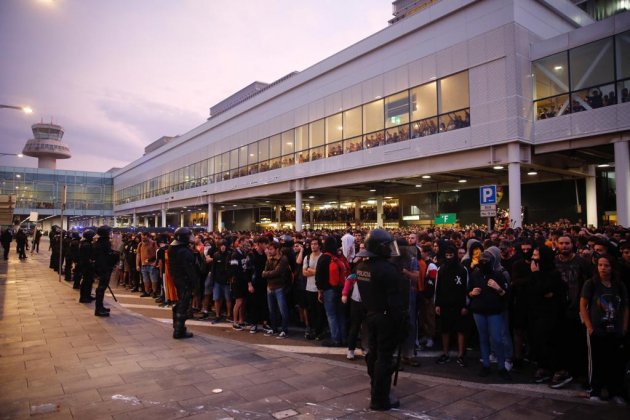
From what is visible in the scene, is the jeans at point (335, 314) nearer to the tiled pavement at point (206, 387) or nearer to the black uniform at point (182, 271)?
the tiled pavement at point (206, 387)

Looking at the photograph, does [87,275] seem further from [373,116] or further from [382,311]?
[373,116]

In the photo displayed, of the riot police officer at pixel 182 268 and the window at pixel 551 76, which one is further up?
the window at pixel 551 76

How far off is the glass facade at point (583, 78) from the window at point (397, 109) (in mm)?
5817

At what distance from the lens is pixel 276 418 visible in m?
3.95

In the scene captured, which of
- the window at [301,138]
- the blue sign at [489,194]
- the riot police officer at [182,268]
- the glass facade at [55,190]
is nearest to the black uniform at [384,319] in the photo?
the riot police officer at [182,268]

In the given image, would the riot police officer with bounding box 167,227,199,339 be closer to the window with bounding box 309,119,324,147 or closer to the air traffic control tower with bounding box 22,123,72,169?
the window with bounding box 309,119,324,147

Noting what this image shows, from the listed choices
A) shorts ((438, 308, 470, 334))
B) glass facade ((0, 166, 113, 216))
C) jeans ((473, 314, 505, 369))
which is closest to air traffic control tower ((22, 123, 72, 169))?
glass facade ((0, 166, 113, 216))

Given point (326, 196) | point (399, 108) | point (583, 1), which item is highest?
point (583, 1)

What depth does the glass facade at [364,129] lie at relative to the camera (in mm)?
18016

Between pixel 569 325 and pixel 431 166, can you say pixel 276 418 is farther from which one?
pixel 431 166

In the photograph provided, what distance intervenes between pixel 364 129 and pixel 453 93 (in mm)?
5606

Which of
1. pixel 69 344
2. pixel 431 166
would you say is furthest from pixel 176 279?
pixel 431 166

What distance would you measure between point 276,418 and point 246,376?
1.22m

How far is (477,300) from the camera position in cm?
543
